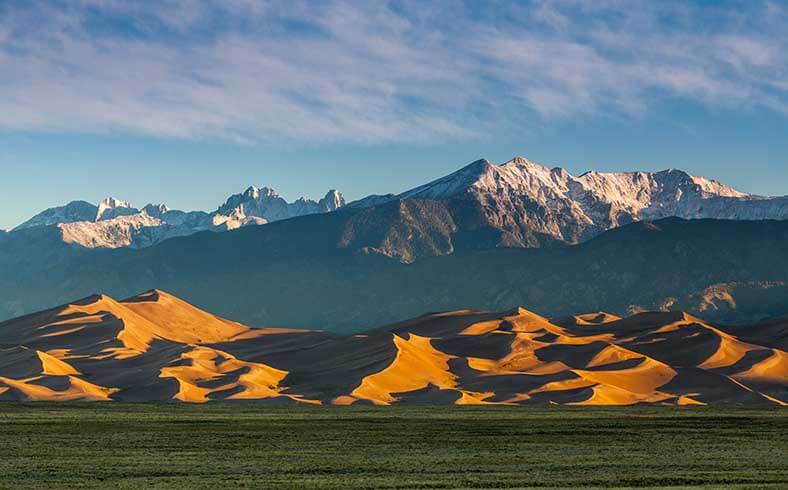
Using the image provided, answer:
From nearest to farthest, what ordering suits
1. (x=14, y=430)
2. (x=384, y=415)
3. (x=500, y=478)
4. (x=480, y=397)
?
(x=500, y=478) < (x=14, y=430) < (x=384, y=415) < (x=480, y=397)

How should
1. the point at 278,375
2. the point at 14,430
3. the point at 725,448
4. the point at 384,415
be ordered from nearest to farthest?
1. the point at 725,448
2. the point at 14,430
3. the point at 384,415
4. the point at 278,375

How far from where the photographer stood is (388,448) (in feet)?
244

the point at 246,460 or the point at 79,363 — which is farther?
the point at 79,363

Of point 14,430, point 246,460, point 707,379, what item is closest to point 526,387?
point 707,379

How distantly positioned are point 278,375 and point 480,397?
129ft

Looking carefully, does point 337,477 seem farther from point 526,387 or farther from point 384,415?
point 526,387

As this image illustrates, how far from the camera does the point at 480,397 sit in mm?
161125

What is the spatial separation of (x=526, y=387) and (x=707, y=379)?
32.2 meters

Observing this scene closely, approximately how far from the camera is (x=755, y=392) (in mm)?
173750

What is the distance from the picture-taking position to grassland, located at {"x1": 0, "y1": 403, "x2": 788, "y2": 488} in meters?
56.6

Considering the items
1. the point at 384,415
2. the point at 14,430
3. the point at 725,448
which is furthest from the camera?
the point at 384,415

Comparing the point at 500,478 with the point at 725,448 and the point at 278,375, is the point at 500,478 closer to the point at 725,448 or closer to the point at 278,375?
the point at 725,448

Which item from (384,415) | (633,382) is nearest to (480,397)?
(633,382)

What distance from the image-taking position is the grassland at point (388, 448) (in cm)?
5656
